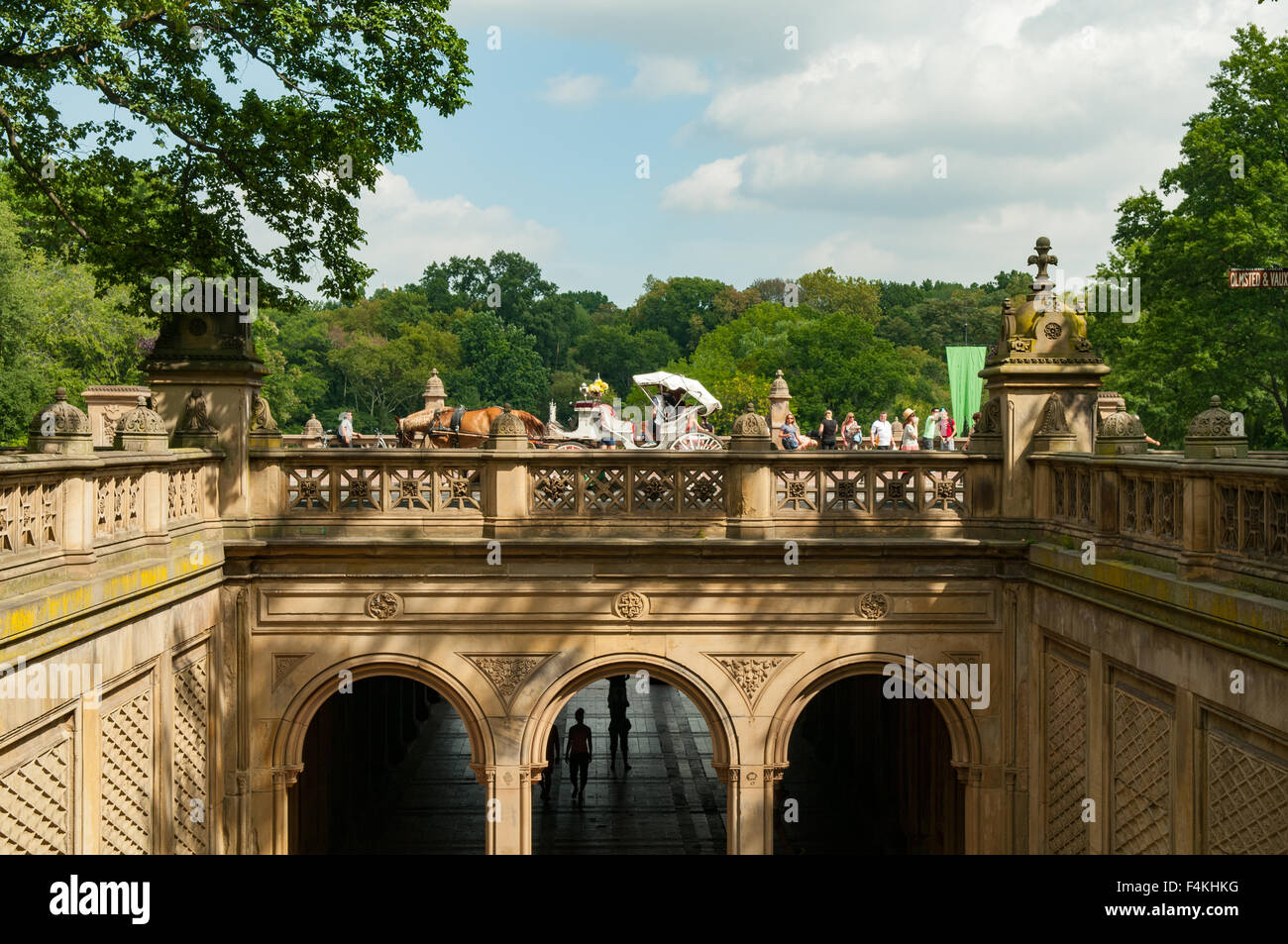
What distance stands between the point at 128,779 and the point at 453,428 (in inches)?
405

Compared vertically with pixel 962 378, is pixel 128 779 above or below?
below

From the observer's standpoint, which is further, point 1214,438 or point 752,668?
point 752,668

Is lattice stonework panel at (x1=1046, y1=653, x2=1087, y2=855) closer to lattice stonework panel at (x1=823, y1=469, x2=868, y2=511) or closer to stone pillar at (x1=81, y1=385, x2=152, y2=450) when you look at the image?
lattice stonework panel at (x1=823, y1=469, x2=868, y2=511)

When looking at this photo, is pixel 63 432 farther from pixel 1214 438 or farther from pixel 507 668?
pixel 1214 438

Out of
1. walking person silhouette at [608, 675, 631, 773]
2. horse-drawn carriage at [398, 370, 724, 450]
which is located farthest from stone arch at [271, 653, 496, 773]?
walking person silhouette at [608, 675, 631, 773]

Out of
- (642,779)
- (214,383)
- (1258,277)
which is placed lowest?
(642,779)

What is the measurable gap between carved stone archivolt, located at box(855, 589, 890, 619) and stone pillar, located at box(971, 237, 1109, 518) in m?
1.55

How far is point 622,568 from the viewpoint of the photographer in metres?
13.4

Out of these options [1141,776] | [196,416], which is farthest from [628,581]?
[1141,776]

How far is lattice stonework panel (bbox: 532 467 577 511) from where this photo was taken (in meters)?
13.4

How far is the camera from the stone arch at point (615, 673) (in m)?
13.5

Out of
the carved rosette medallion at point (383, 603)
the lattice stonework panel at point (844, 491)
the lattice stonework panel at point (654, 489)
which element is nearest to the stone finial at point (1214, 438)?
the lattice stonework panel at point (844, 491)

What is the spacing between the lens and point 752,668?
1363 centimetres

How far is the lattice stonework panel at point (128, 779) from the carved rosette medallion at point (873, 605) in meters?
7.05
